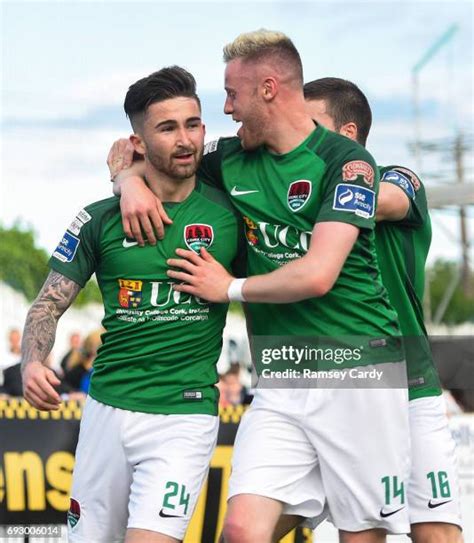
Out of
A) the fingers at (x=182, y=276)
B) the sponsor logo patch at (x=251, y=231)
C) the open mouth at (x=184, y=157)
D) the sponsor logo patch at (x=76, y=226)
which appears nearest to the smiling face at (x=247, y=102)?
the open mouth at (x=184, y=157)

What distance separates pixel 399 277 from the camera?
17.5 feet

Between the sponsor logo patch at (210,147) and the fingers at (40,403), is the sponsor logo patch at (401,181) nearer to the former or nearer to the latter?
the sponsor logo patch at (210,147)

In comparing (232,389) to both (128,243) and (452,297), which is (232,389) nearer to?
(128,243)

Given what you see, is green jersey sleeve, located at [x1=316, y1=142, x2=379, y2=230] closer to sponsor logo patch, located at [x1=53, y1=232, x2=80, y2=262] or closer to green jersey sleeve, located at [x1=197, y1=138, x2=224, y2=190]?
green jersey sleeve, located at [x1=197, y1=138, x2=224, y2=190]

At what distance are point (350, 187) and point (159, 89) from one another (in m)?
1.02

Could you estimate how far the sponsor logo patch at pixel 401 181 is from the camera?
5.25m

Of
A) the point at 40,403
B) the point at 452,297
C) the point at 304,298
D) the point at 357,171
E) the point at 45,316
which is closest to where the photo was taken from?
the point at 304,298

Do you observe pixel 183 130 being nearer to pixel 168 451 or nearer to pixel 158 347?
pixel 158 347

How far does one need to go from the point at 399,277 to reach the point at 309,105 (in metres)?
1.01

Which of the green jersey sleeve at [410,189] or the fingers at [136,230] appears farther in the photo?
the green jersey sleeve at [410,189]

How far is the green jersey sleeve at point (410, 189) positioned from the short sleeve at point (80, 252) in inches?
54.2

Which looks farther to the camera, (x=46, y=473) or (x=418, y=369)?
(x=46, y=473)

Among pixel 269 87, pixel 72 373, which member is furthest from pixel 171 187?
pixel 72 373

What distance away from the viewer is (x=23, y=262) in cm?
7919
